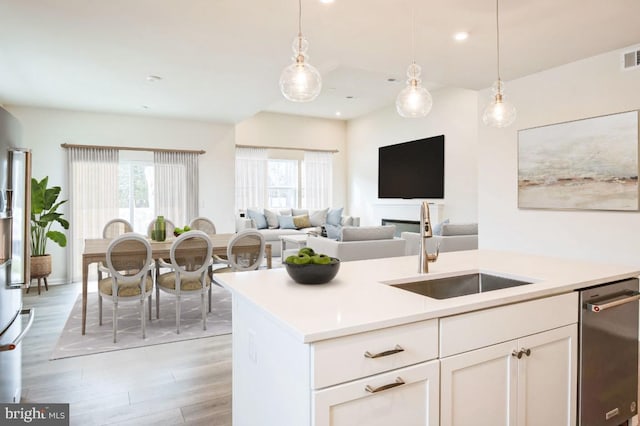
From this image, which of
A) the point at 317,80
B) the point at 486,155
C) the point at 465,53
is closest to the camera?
the point at 317,80

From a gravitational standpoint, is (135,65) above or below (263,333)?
above

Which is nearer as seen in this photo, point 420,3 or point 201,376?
point 420,3

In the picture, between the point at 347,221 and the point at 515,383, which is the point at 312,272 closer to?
the point at 515,383

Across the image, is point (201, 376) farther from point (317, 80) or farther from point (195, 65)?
point (195, 65)

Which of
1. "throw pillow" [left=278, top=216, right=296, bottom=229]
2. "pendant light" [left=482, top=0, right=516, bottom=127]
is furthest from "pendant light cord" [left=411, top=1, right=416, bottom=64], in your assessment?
"throw pillow" [left=278, top=216, right=296, bottom=229]

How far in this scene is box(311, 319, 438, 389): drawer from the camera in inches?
46.4

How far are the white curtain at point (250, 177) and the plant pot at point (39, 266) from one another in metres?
3.94

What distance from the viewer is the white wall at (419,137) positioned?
661 cm

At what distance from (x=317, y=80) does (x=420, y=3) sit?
1.12 meters

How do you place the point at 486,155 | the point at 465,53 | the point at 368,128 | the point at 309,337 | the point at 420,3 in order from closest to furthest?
1. the point at 309,337
2. the point at 420,3
3. the point at 465,53
4. the point at 486,155
5. the point at 368,128

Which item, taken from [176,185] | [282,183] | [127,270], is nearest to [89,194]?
[176,185]

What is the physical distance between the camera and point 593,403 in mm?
1893

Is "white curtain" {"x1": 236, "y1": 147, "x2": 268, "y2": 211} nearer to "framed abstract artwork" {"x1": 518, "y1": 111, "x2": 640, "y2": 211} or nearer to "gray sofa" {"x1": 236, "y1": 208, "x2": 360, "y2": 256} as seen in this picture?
"gray sofa" {"x1": 236, "y1": 208, "x2": 360, "y2": 256}

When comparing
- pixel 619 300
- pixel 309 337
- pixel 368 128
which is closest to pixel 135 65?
pixel 309 337
